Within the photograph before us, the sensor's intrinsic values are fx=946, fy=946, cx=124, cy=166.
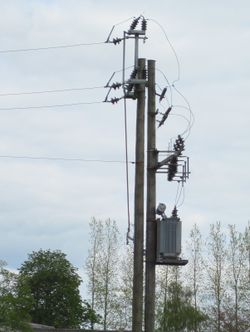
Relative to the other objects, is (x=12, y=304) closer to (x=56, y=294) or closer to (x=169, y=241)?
(x=169, y=241)

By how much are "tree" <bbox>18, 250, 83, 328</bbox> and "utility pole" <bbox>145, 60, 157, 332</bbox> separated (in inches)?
1772

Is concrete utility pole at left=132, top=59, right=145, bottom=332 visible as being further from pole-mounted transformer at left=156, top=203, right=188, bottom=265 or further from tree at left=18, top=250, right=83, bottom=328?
tree at left=18, top=250, right=83, bottom=328

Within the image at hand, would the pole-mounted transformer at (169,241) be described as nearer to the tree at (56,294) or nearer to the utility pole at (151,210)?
the utility pole at (151,210)

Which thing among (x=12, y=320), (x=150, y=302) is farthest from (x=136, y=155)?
(x=12, y=320)

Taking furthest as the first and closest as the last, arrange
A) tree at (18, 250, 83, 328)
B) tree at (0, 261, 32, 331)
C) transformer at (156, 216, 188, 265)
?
1. tree at (18, 250, 83, 328)
2. tree at (0, 261, 32, 331)
3. transformer at (156, 216, 188, 265)

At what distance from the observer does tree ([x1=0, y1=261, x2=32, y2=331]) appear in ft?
109

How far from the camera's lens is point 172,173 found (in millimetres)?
19984

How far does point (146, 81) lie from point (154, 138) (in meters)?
1.26

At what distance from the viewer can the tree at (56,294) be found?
211ft

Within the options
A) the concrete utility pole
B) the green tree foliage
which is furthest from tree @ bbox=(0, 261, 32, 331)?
the green tree foliage

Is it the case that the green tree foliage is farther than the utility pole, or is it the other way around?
the green tree foliage

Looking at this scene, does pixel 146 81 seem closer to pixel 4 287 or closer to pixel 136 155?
pixel 136 155

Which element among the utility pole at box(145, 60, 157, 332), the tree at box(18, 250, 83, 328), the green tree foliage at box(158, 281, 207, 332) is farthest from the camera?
the tree at box(18, 250, 83, 328)

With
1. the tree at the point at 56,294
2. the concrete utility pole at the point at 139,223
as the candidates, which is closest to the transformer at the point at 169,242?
the concrete utility pole at the point at 139,223
